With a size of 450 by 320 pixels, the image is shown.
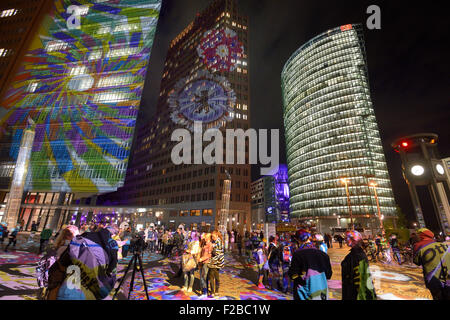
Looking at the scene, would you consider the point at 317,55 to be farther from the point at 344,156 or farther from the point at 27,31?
the point at 27,31

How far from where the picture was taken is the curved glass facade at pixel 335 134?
79.4m

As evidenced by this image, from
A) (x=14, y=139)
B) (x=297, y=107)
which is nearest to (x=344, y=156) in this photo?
(x=297, y=107)

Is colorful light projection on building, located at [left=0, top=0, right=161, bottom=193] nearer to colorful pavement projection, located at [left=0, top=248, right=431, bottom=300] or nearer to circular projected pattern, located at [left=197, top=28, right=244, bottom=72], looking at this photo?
circular projected pattern, located at [left=197, top=28, right=244, bottom=72]

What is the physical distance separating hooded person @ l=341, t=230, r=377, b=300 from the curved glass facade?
86.6m

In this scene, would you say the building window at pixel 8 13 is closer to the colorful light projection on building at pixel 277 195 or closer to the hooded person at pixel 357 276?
the hooded person at pixel 357 276

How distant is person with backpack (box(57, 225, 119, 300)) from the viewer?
3.19m

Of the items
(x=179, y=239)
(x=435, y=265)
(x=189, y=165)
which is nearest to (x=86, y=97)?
(x=189, y=165)

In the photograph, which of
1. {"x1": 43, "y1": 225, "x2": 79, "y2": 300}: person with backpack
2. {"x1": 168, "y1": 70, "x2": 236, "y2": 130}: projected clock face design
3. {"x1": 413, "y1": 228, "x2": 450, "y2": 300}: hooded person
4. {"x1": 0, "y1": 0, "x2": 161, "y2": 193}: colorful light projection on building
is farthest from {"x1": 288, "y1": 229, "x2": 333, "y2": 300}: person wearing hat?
{"x1": 168, "y1": 70, "x2": 236, "y2": 130}: projected clock face design

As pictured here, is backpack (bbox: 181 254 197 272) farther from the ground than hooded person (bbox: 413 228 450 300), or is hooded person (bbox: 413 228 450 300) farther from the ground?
hooded person (bbox: 413 228 450 300)

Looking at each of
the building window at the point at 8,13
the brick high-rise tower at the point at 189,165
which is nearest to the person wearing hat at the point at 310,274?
the brick high-rise tower at the point at 189,165

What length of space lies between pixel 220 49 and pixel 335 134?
6060 cm

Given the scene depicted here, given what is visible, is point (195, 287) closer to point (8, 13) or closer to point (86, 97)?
point (86, 97)

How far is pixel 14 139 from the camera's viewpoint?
55906 mm
